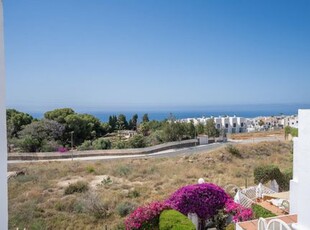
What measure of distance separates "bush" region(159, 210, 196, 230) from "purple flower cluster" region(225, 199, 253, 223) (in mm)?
1622

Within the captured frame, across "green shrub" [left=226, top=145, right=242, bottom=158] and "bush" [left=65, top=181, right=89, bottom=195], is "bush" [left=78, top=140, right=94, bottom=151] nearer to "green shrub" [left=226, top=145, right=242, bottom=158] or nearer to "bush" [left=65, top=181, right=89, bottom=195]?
"green shrub" [left=226, top=145, right=242, bottom=158]

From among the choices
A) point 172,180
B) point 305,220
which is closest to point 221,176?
point 172,180

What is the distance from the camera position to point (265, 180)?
1156 cm

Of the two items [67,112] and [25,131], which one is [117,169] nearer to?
[25,131]

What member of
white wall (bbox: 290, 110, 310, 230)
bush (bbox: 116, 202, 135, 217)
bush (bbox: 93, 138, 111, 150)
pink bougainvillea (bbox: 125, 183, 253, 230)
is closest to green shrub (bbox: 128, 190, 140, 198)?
bush (bbox: 116, 202, 135, 217)

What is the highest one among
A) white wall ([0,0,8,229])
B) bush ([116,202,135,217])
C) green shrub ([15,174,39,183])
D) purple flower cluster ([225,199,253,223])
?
white wall ([0,0,8,229])

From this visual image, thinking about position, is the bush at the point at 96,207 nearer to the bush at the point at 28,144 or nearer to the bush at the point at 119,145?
the bush at the point at 28,144

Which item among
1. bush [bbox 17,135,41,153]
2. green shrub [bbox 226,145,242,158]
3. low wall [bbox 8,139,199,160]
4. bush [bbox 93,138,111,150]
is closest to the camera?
green shrub [bbox 226,145,242,158]

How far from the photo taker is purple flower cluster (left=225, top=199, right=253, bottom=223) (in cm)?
671

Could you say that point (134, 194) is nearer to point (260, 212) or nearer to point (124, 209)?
point (124, 209)

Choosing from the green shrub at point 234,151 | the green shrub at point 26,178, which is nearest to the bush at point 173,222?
the green shrub at point 26,178

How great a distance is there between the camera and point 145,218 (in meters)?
6.11

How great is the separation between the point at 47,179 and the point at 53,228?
6758 mm

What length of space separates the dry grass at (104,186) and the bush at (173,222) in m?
3.18
